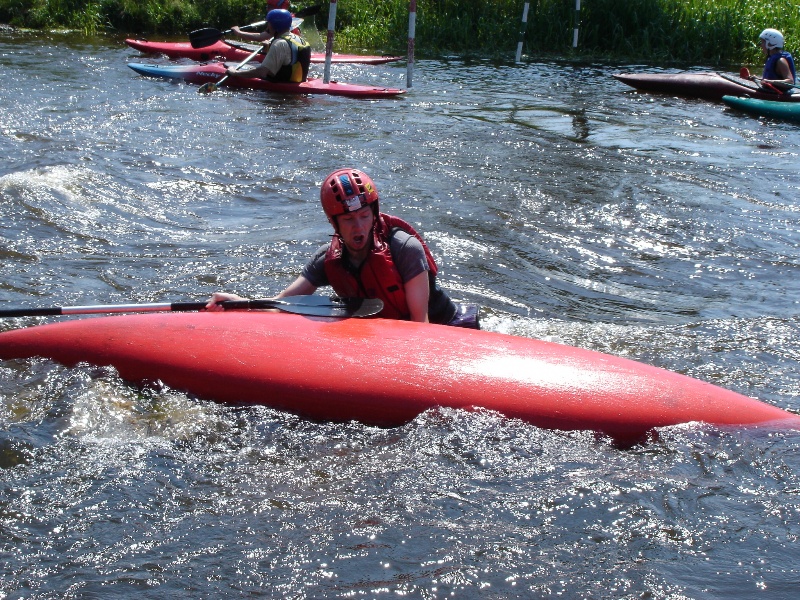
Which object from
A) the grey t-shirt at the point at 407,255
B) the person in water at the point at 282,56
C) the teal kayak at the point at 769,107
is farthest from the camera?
the person in water at the point at 282,56

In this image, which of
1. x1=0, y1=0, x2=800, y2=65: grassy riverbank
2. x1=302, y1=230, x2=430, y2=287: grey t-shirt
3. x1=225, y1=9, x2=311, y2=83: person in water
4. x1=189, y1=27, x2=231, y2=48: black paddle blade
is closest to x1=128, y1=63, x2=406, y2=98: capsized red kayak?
x1=225, y1=9, x2=311, y2=83: person in water

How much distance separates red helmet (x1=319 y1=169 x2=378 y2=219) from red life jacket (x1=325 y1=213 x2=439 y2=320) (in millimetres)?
198

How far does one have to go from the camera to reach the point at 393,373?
12.2ft

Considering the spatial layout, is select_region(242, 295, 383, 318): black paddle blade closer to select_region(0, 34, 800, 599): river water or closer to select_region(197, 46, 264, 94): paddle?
select_region(0, 34, 800, 599): river water

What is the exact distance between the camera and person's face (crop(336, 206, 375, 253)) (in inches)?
157

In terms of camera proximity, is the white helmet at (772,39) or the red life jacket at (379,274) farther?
the white helmet at (772,39)

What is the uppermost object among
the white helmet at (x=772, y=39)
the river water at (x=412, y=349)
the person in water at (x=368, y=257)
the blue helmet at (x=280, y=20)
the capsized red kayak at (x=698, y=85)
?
the white helmet at (x=772, y=39)

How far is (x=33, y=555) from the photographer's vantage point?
9.27 feet

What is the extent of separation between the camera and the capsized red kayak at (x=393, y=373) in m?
3.63

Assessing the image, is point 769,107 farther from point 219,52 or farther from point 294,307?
point 294,307

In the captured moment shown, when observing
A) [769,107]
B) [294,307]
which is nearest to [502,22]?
[769,107]

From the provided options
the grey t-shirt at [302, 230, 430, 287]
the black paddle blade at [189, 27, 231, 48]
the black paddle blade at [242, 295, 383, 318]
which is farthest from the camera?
the black paddle blade at [189, 27, 231, 48]

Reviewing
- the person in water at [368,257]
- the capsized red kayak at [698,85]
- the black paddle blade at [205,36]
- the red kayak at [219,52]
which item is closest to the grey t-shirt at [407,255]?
the person in water at [368,257]

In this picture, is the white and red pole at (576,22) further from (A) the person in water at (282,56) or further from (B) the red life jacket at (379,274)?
(B) the red life jacket at (379,274)
